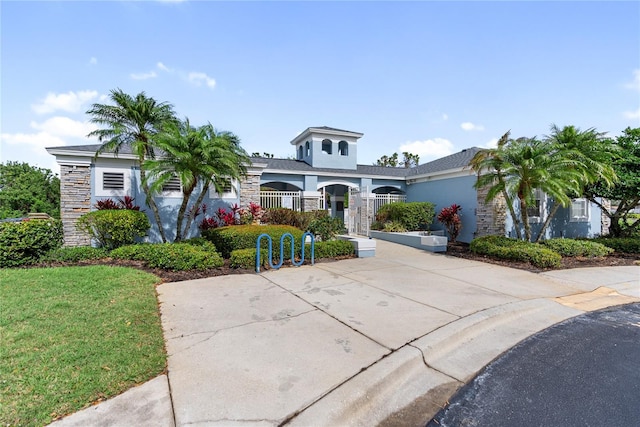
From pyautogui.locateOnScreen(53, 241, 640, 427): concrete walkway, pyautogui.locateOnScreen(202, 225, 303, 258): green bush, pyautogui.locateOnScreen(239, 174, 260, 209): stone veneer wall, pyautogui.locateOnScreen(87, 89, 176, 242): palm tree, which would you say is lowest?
pyautogui.locateOnScreen(53, 241, 640, 427): concrete walkway

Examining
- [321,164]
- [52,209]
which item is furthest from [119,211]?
[52,209]

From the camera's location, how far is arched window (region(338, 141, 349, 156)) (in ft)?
65.1

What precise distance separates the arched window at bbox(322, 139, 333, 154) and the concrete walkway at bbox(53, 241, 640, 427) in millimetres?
13255

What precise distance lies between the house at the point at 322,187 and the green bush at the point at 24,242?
203 cm

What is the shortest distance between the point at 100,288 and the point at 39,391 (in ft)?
11.6

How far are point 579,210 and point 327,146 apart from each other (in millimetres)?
14182

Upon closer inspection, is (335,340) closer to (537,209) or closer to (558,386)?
(558,386)

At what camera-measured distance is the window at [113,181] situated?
36.8 feet

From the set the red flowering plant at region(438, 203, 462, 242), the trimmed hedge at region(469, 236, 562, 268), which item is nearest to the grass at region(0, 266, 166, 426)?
the trimmed hedge at region(469, 236, 562, 268)

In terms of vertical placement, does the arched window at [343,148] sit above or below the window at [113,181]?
above

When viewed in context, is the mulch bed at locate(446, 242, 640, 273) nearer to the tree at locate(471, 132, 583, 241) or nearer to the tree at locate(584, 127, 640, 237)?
the tree at locate(471, 132, 583, 241)

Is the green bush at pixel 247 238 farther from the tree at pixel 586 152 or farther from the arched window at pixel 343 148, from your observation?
the arched window at pixel 343 148

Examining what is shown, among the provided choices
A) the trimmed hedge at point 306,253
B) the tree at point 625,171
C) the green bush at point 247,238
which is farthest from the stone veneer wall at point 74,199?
the tree at point 625,171

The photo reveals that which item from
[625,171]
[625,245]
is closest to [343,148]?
[625,171]
